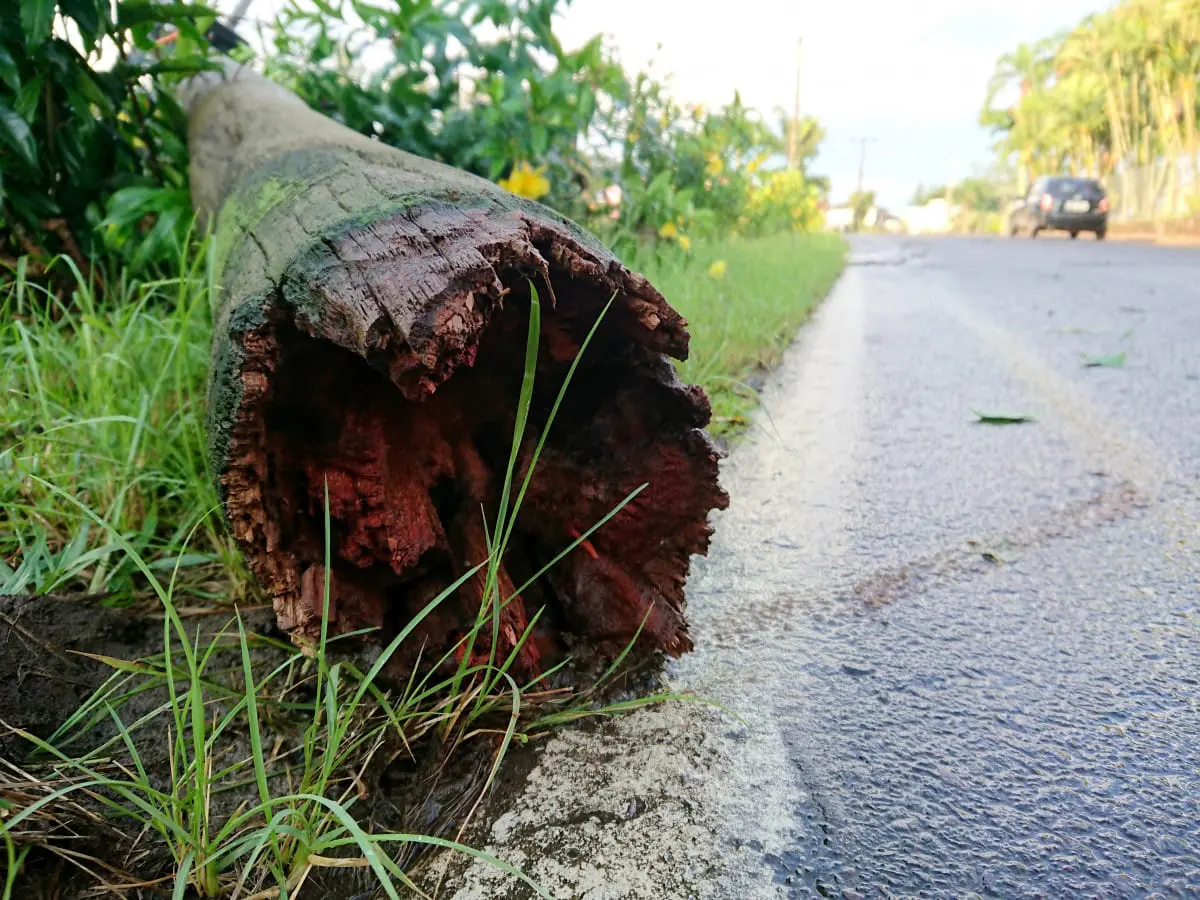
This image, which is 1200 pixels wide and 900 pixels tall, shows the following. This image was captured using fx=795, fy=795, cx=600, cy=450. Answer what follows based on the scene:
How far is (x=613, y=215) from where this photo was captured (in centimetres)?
469

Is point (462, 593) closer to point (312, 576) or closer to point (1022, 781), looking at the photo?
point (312, 576)

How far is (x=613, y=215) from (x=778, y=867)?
14.0ft

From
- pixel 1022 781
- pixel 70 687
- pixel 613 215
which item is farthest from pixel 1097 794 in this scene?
pixel 613 215

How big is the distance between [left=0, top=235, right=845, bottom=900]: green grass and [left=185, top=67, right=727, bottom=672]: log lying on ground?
0.27 feet

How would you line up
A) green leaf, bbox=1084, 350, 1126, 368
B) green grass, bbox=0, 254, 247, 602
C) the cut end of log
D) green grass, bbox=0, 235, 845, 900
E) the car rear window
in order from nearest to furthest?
green grass, bbox=0, 235, 845, 900 < the cut end of log < green grass, bbox=0, 254, 247, 602 < green leaf, bbox=1084, 350, 1126, 368 < the car rear window

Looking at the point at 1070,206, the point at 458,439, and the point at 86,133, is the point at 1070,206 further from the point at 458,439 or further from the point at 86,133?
the point at 458,439

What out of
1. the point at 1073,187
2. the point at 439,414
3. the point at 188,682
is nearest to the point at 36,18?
the point at 439,414

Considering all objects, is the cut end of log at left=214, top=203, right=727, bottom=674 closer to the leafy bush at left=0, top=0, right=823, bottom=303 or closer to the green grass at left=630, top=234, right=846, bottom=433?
the green grass at left=630, top=234, right=846, bottom=433

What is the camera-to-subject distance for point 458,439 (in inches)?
47.5

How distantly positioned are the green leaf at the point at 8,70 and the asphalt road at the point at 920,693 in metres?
2.07

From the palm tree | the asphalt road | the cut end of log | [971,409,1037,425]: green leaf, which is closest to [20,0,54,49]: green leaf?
the cut end of log

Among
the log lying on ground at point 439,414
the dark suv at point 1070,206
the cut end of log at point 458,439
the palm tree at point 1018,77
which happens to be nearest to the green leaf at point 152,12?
the log lying on ground at point 439,414

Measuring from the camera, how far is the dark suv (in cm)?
1827

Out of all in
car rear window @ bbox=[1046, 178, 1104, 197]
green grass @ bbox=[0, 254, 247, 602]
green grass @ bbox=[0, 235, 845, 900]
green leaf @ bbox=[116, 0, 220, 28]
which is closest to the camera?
green grass @ bbox=[0, 235, 845, 900]
